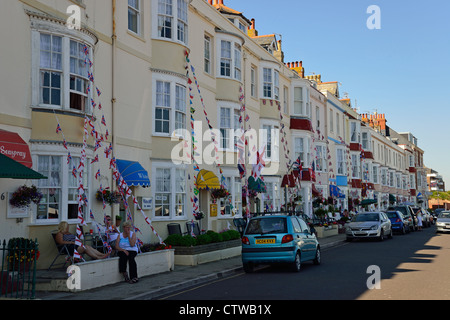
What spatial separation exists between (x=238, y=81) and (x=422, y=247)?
37.5ft

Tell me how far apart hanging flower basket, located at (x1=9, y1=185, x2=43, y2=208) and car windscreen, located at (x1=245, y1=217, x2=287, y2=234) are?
6.02 m

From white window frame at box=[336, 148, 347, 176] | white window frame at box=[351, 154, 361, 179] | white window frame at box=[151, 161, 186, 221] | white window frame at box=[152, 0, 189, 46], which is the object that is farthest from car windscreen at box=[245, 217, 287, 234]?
white window frame at box=[351, 154, 361, 179]

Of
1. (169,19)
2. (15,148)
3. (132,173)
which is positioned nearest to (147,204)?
(132,173)

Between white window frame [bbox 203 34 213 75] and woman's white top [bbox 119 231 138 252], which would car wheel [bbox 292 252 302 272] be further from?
white window frame [bbox 203 34 213 75]

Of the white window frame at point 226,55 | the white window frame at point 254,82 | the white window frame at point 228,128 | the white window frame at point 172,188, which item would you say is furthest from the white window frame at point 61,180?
the white window frame at point 254,82

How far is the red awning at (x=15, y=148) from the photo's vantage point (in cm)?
1134

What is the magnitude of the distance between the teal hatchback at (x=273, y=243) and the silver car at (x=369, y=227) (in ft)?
39.3

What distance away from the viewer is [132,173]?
1545 cm

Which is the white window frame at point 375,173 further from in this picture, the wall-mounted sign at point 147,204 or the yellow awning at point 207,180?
the wall-mounted sign at point 147,204

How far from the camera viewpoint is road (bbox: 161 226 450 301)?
1011 centimetres

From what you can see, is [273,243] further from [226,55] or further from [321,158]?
[321,158]

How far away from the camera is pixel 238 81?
76.5ft

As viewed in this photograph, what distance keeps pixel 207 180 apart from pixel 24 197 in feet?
29.8

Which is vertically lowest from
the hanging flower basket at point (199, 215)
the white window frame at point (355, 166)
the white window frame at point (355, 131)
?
the hanging flower basket at point (199, 215)
